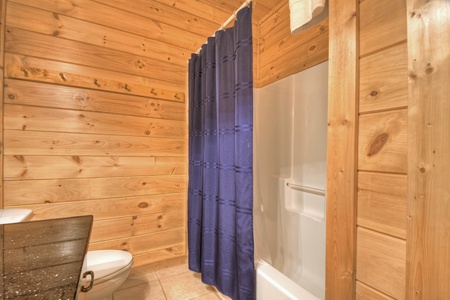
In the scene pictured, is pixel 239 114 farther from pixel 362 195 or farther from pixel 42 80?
A: pixel 42 80

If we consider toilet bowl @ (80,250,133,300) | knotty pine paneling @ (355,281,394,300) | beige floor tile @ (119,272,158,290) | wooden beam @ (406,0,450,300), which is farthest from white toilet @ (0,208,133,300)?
wooden beam @ (406,0,450,300)

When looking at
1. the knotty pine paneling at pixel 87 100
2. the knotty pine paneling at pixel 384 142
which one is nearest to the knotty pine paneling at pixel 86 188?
the knotty pine paneling at pixel 87 100

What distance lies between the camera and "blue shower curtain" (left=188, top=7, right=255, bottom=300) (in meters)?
1.04

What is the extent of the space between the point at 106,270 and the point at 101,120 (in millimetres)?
1066

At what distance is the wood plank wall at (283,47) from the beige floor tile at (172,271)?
1851 mm

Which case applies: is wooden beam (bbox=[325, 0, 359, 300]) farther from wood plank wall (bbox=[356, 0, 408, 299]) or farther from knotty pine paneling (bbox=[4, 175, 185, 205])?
knotty pine paneling (bbox=[4, 175, 185, 205])

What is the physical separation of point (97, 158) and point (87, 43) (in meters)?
0.90

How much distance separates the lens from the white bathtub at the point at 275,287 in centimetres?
83

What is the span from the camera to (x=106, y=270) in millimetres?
1126

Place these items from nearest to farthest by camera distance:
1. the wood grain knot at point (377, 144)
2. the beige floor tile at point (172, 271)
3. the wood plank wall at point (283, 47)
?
the wood grain knot at point (377, 144), the wood plank wall at point (283, 47), the beige floor tile at point (172, 271)

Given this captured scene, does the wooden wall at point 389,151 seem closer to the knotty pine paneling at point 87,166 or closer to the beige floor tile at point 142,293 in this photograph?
the beige floor tile at point 142,293

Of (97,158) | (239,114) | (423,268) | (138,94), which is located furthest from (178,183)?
(423,268)

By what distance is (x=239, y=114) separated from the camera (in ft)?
3.47

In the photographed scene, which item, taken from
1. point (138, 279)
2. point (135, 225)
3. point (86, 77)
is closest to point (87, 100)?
point (86, 77)
